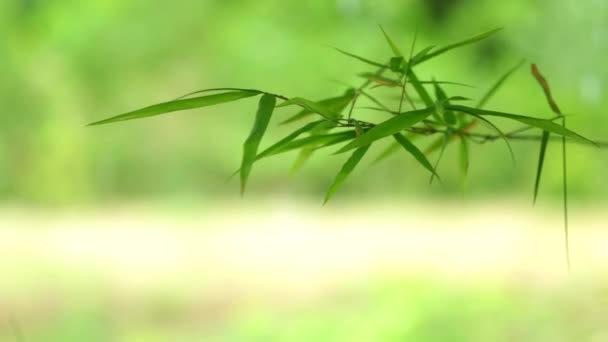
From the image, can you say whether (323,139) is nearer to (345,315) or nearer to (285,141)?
(285,141)

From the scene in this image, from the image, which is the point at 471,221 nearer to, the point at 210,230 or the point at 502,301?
the point at 502,301

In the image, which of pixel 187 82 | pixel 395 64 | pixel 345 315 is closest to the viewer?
pixel 395 64

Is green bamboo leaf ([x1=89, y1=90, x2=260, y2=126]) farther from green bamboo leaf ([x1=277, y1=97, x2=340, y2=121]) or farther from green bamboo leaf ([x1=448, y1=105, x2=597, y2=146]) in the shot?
green bamboo leaf ([x1=448, y1=105, x2=597, y2=146])

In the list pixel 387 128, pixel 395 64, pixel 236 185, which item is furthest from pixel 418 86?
pixel 236 185

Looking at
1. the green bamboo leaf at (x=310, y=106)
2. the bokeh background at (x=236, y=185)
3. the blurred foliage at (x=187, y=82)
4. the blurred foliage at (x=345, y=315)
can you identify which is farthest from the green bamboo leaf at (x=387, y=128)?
the blurred foliage at (x=187, y=82)

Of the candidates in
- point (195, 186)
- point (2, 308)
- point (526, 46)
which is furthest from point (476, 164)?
point (2, 308)
